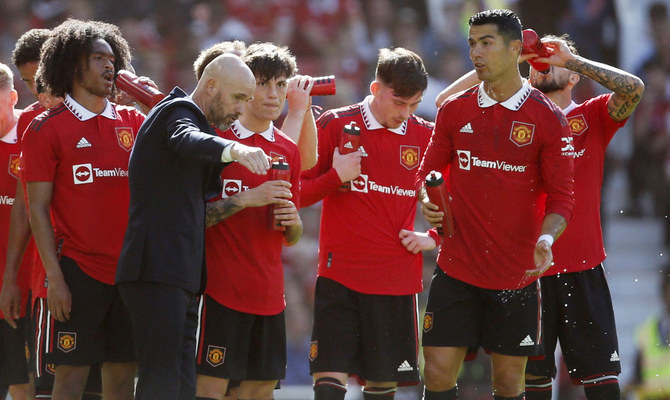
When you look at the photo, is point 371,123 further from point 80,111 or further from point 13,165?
point 13,165

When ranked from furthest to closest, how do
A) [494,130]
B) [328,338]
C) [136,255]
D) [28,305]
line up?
1. [28,305]
2. [328,338]
3. [494,130]
4. [136,255]

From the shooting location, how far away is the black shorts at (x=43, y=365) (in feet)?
16.8

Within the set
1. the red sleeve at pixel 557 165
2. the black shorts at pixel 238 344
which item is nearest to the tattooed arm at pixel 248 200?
the black shorts at pixel 238 344

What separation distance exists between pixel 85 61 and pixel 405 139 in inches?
81.5

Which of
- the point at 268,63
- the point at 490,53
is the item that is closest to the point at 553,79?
the point at 490,53

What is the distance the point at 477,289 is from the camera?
18.1 feet

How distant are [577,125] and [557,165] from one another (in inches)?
35.0

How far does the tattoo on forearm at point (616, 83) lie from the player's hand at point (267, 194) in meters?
2.06

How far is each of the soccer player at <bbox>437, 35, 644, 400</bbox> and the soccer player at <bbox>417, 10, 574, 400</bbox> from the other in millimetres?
530

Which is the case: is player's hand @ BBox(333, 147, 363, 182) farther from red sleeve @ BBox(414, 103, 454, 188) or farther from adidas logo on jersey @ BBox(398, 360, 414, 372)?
adidas logo on jersey @ BBox(398, 360, 414, 372)

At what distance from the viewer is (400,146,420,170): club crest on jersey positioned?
19.7 ft

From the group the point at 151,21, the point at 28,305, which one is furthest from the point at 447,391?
the point at 151,21

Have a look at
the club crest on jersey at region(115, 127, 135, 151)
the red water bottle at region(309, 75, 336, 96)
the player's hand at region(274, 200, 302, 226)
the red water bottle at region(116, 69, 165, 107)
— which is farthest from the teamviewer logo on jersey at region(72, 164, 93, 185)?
the red water bottle at region(309, 75, 336, 96)

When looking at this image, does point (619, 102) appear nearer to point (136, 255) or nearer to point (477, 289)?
point (477, 289)
